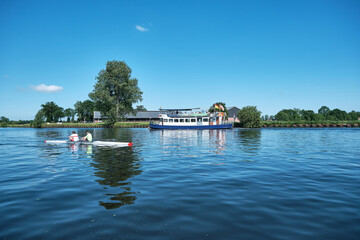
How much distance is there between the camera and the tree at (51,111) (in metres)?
129

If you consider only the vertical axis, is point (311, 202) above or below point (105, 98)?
below

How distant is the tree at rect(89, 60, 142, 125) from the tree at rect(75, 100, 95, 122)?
57988 millimetres

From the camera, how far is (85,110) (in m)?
127

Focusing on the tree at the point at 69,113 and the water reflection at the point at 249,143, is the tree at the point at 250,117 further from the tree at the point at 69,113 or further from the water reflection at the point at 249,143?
the tree at the point at 69,113

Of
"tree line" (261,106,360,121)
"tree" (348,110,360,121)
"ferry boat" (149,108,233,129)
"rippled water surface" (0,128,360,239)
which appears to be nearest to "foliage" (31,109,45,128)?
"ferry boat" (149,108,233,129)

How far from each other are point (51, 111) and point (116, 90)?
266ft

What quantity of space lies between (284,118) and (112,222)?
393 ft

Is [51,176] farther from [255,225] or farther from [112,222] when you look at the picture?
[255,225]

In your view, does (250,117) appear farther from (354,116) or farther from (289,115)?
(354,116)

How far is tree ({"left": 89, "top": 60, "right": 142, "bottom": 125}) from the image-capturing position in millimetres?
69794

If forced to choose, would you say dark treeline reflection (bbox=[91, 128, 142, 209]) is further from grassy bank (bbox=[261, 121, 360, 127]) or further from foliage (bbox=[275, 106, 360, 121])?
foliage (bbox=[275, 106, 360, 121])

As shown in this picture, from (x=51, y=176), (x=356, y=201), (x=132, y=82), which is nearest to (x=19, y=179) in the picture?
(x=51, y=176)

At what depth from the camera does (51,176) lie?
10.6 m

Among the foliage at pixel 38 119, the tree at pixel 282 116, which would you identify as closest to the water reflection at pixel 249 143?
the foliage at pixel 38 119
